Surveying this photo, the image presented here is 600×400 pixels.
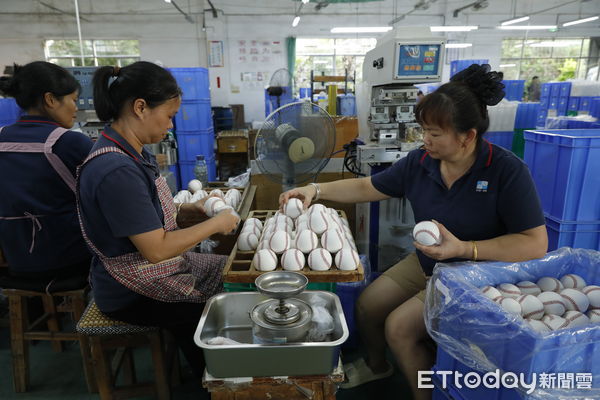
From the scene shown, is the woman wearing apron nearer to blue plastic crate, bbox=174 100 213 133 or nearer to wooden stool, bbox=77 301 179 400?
wooden stool, bbox=77 301 179 400

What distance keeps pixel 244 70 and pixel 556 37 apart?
9.01 m

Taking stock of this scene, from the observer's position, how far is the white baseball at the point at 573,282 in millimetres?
1343

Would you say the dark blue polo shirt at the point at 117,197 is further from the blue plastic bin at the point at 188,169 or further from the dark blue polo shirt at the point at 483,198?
the blue plastic bin at the point at 188,169

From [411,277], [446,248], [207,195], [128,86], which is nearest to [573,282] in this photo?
[446,248]

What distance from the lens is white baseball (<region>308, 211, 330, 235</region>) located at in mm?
1656

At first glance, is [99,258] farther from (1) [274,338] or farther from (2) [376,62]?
(2) [376,62]

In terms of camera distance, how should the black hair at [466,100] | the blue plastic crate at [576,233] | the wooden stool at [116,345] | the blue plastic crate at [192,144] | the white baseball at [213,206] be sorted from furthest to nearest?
the blue plastic crate at [192,144] < the blue plastic crate at [576,233] < the white baseball at [213,206] < the wooden stool at [116,345] < the black hair at [466,100]

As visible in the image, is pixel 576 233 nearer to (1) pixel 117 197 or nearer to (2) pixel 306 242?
(2) pixel 306 242

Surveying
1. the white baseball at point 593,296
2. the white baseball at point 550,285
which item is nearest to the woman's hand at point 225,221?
Answer: the white baseball at point 550,285

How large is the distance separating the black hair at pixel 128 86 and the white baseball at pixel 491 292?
49.9 inches

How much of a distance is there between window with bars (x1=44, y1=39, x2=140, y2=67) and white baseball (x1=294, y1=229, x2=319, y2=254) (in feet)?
31.9

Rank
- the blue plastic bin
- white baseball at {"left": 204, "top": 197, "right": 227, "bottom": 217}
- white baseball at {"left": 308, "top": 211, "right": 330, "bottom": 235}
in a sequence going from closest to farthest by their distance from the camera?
1. white baseball at {"left": 308, "top": 211, "right": 330, "bottom": 235}
2. white baseball at {"left": 204, "top": 197, "right": 227, "bottom": 217}
3. the blue plastic bin

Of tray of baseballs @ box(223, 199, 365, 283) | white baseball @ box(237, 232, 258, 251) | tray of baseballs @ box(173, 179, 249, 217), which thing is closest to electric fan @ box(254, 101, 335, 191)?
tray of baseballs @ box(173, 179, 249, 217)

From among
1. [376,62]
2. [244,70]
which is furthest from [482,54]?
[376,62]
